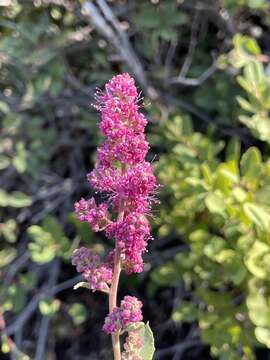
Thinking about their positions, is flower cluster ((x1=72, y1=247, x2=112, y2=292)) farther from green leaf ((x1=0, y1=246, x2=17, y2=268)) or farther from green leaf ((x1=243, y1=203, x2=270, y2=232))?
green leaf ((x1=0, y1=246, x2=17, y2=268))

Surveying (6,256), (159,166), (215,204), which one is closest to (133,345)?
(215,204)

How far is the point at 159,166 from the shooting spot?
2393 millimetres

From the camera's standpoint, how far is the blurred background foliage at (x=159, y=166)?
2.07 meters

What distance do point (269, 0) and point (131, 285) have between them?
4.65ft

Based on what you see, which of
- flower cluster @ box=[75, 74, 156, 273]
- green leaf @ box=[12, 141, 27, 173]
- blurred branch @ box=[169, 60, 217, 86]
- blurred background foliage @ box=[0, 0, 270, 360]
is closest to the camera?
flower cluster @ box=[75, 74, 156, 273]

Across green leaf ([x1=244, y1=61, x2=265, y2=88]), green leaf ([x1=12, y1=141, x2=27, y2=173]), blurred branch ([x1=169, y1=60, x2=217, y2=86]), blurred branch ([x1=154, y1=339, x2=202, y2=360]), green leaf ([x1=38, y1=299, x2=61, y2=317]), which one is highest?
green leaf ([x1=244, y1=61, x2=265, y2=88])

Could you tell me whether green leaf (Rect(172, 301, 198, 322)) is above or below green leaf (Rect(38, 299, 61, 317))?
below

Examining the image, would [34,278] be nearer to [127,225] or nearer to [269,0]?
[127,225]

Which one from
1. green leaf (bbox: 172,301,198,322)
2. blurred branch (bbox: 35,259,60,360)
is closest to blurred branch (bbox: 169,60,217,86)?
green leaf (bbox: 172,301,198,322)

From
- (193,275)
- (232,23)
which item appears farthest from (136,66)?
→ (193,275)

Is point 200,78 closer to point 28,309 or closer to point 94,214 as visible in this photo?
point 28,309

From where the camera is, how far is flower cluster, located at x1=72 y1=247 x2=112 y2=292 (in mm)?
1365

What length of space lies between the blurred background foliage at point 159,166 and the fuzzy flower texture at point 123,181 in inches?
25.2

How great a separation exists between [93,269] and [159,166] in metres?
1.06
